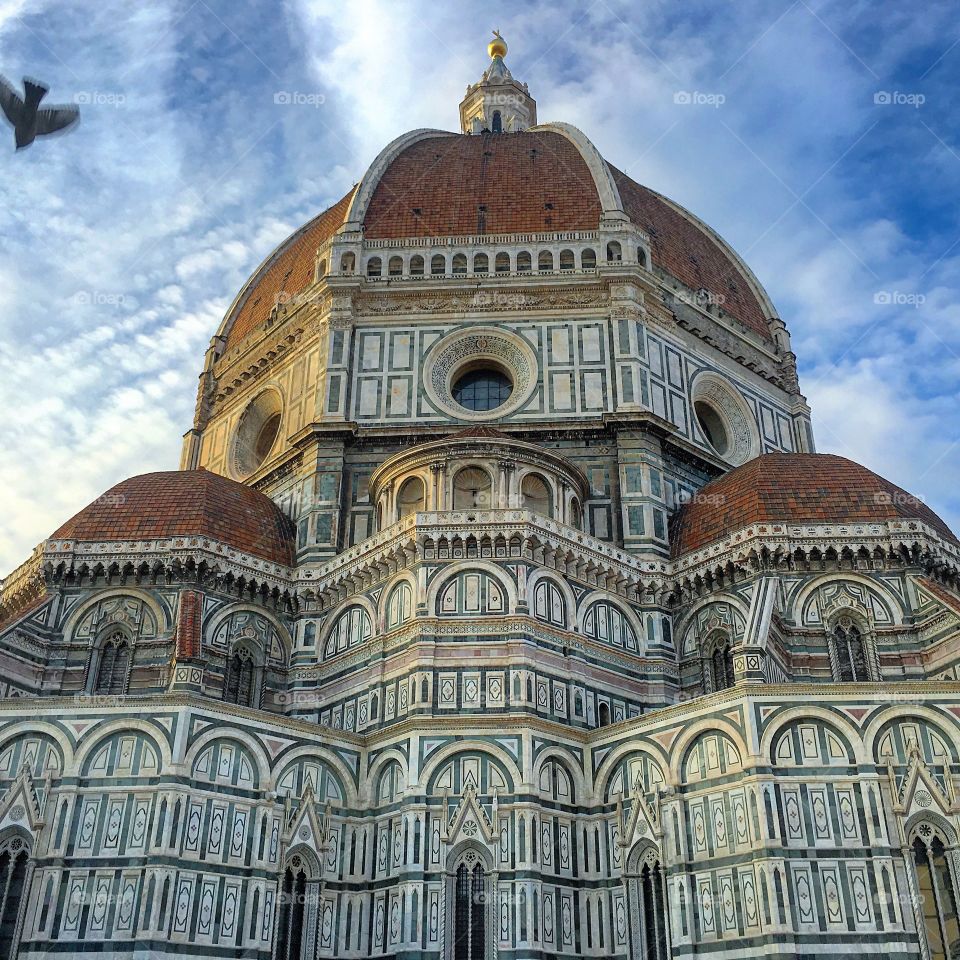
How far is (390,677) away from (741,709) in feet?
26.0

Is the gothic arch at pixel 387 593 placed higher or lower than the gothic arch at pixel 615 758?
higher

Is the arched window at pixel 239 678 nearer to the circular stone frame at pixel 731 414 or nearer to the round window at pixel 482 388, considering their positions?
the round window at pixel 482 388

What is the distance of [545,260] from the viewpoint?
116 feet

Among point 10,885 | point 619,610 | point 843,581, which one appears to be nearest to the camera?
point 10,885

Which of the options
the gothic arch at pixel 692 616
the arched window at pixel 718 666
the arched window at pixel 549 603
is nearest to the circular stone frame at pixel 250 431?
the arched window at pixel 549 603

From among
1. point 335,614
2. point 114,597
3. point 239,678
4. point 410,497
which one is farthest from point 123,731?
point 410,497

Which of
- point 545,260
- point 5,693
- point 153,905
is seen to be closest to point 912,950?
point 153,905

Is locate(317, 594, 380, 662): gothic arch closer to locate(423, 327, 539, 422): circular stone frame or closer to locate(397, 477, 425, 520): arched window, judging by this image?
locate(397, 477, 425, 520): arched window

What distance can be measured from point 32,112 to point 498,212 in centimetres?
2666

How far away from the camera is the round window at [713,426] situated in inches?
1415

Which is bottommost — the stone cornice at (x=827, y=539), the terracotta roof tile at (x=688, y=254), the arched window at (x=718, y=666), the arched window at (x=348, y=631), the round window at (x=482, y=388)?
the arched window at (x=718, y=666)

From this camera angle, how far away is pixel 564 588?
89.1 ft

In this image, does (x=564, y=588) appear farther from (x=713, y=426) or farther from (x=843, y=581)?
(x=713, y=426)

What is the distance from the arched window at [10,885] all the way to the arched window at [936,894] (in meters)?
16.6
